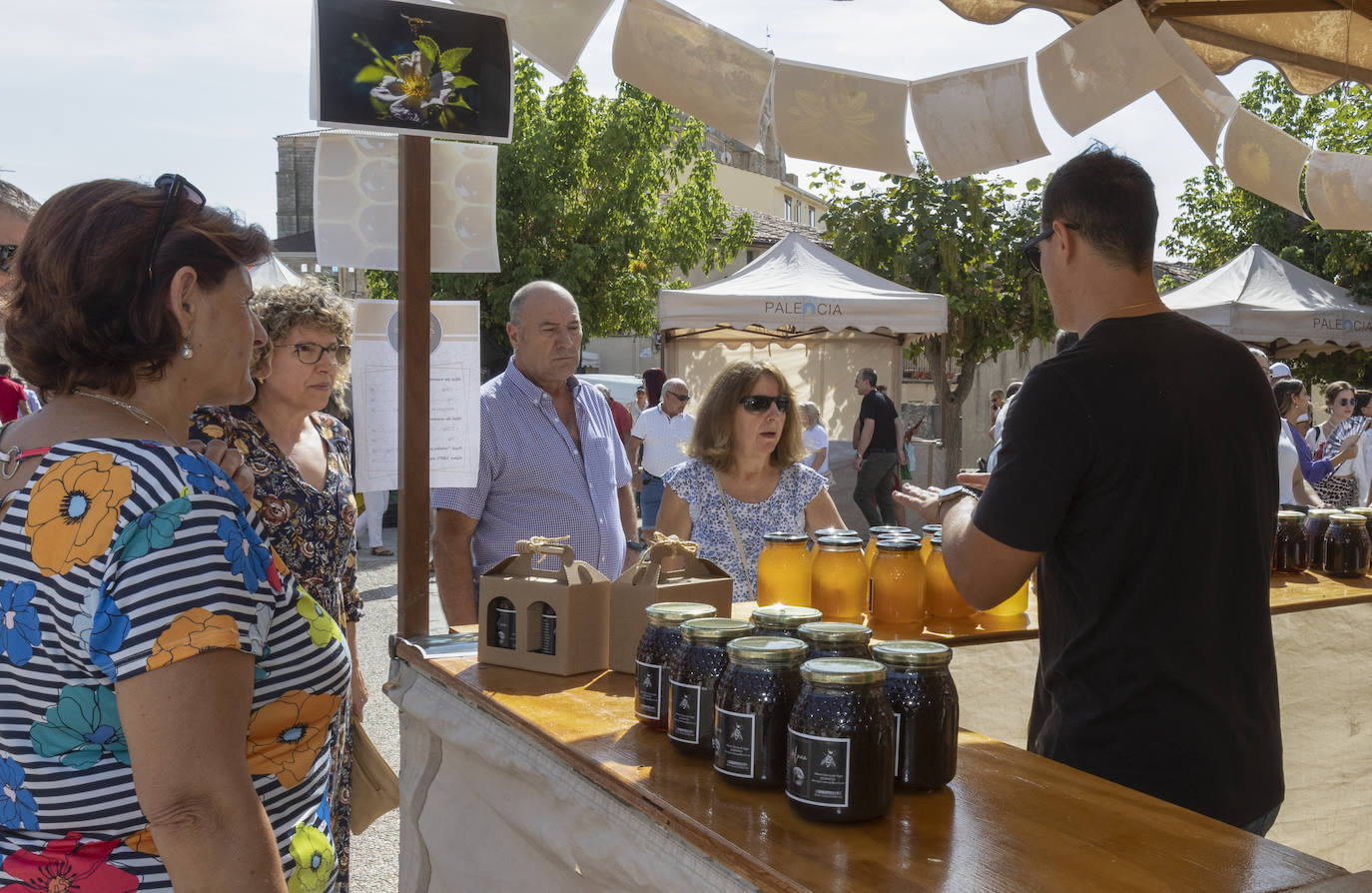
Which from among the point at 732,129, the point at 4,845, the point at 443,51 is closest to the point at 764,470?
the point at 732,129

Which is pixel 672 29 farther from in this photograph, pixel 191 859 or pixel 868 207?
pixel 868 207

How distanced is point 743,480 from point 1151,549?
1.76 meters

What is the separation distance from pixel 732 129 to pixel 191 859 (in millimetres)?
2310

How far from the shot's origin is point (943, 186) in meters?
12.7

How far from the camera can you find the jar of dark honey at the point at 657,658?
1.63 meters

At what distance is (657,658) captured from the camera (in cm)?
163

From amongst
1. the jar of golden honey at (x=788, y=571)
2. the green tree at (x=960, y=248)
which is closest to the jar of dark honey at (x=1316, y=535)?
the jar of golden honey at (x=788, y=571)

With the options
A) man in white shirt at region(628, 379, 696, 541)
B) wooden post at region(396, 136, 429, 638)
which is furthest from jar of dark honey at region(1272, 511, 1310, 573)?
man in white shirt at region(628, 379, 696, 541)

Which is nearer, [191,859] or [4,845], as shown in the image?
[191,859]

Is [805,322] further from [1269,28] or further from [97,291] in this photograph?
[97,291]

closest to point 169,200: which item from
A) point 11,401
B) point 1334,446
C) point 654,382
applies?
point 11,401

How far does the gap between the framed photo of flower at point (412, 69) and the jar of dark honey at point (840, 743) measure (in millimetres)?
1519

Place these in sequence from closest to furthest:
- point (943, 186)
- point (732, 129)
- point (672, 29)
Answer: point (672, 29) < point (732, 129) < point (943, 186)

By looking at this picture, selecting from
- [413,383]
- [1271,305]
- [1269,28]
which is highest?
[1269,28]
